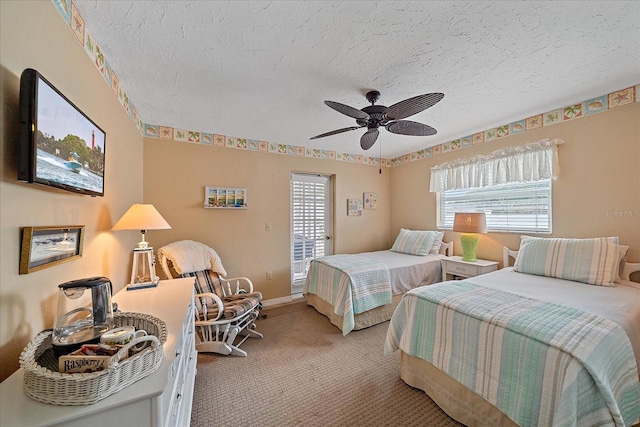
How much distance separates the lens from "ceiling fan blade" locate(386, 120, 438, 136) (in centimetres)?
222

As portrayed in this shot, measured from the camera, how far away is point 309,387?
77.0 inches

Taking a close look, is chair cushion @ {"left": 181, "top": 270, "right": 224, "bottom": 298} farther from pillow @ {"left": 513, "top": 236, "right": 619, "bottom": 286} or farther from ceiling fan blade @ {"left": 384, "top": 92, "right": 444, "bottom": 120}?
pillow @ {"left": 513, "top": 236, "right": 619, "bottom": 286}

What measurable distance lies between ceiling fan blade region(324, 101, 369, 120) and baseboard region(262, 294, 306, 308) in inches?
112

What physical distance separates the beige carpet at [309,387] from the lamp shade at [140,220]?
1.32 meters

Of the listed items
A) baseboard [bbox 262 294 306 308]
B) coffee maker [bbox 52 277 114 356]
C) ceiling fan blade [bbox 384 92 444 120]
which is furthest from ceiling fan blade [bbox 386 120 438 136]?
baseboard [bbox 262 294 306 308]

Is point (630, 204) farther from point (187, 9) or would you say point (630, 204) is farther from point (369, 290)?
point (187, 9)

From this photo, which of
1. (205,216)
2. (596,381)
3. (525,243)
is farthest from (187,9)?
(525,243)

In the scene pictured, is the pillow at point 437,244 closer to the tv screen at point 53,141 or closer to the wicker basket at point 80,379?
the wicker basket at point 80,379

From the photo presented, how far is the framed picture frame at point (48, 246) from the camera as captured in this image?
931 mm

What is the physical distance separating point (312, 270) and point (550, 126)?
329cm

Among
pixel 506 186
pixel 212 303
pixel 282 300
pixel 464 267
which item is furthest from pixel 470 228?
pixel 212 303

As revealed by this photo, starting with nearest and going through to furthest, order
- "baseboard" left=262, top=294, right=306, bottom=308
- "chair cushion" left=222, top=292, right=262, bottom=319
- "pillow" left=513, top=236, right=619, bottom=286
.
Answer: "pillow" left=513, top=236, right=619, bottom=286, "chair cushion" left=222, top=292, right=262, bottom=319, "baseboard" left=262, top=294, right=306, bottom=308

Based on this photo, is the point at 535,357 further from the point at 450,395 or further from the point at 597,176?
the point at 597,176

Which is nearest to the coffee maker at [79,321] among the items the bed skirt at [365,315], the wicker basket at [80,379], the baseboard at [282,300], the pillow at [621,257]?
the wicker basket at [80,379]
